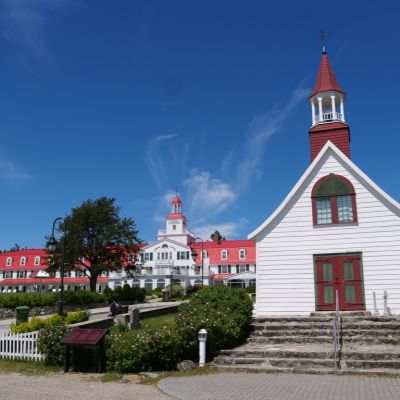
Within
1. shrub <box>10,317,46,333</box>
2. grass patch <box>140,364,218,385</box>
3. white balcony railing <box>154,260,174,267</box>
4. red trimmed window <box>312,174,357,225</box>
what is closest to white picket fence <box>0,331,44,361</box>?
shrub <box>10,317,46,333</box>

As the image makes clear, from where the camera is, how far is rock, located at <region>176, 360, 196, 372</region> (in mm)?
12492

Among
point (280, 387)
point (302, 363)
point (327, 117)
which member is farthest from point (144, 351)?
point (327, 117)

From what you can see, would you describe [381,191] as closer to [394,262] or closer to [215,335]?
[394,262]

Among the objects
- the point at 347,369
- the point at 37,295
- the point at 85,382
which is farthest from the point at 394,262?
the point at 37,295

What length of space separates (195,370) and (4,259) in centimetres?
8428

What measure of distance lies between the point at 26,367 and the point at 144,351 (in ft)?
13.4

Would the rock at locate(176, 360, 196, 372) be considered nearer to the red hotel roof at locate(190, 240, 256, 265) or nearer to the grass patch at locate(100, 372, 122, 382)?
the grass patch at locate(100, 372, 122, 382)

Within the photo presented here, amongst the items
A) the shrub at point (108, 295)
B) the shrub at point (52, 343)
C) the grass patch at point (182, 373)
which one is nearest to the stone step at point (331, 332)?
the grass patch at point (182, 373)

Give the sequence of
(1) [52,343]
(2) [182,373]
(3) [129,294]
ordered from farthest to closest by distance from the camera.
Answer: (3) [129,294], (1) [52,343], (2) [182,373]

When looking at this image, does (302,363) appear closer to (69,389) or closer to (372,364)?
(372,364)

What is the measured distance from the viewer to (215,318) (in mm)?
14234

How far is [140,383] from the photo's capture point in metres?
11.3

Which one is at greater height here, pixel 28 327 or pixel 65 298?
pixel 65 298

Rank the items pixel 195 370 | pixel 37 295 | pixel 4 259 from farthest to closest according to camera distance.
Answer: pixel 4 259
pixel 37 295
pixel 195 370
